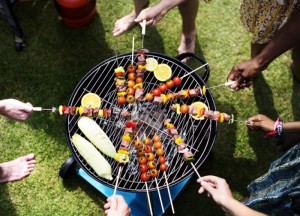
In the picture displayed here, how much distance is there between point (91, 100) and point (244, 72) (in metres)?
1.46

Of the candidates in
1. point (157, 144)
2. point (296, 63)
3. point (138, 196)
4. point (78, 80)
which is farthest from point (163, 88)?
point (296, 63)

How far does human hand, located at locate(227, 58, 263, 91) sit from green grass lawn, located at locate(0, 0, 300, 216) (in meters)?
1.10

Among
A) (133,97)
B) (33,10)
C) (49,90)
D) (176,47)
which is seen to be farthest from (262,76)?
(33,10)

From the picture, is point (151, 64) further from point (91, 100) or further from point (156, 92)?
point (91, 100)

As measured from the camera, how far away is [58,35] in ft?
17.0

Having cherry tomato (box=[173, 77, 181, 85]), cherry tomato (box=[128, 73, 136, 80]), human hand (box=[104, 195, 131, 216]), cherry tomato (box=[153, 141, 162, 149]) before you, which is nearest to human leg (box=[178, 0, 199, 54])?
cherry tomato (box=[173, 77, 181, 85])

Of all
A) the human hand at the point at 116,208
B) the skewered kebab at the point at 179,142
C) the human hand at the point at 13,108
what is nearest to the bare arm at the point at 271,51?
the skewered kebab at the point at 179,142

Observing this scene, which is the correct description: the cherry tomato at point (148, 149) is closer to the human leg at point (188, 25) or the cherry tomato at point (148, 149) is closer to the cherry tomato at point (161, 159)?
the cherry tomato at point (161, 159)

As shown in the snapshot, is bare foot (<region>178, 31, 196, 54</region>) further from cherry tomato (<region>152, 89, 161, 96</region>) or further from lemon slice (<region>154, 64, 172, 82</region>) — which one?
cherry tomato (<region>152, 89, 161, 96</region>)

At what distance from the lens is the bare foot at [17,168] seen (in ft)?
13.6

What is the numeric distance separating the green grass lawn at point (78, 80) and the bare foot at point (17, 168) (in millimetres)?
220

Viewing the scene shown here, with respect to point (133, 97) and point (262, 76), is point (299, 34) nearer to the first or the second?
A: point (133, 97)

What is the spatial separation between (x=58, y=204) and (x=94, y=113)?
52.9 inches

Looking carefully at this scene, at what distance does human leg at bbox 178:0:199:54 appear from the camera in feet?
14.7
